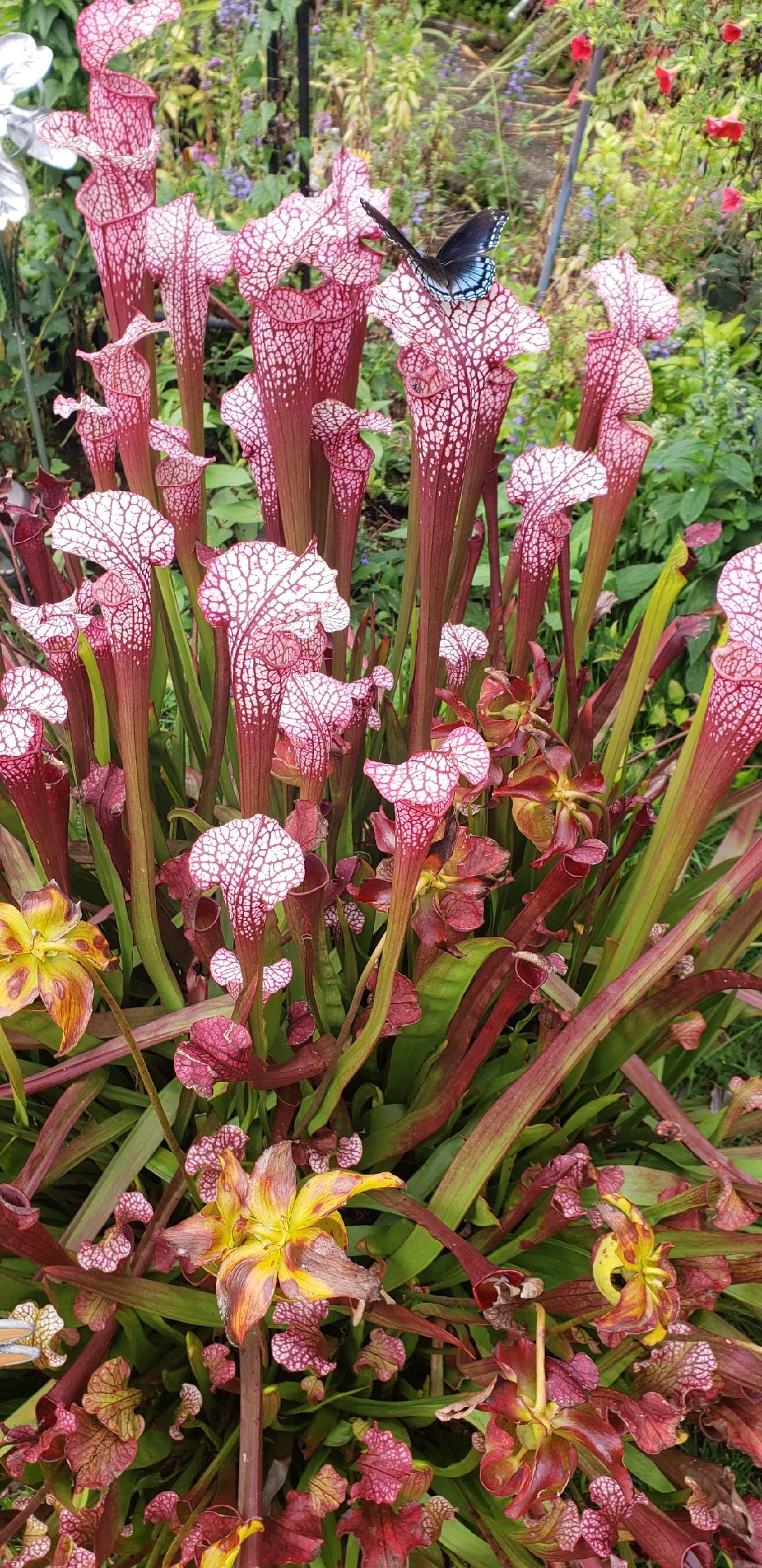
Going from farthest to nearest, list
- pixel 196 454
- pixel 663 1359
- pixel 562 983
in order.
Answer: pixel 196 454 → pixel 562 983 → pixel 663 1359

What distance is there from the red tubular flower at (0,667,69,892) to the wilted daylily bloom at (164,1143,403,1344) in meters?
0.32

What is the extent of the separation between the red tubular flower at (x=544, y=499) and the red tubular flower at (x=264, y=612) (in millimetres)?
280

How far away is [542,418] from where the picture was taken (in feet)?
8.48

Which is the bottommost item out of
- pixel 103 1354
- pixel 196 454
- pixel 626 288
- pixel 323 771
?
pixel 103 1354

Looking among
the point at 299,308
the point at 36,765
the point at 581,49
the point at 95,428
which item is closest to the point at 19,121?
the point at 95,428

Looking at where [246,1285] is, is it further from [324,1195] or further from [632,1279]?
[632,1279]

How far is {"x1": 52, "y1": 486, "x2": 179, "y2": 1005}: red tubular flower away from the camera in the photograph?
73 centimetres

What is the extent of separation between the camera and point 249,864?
69 cm

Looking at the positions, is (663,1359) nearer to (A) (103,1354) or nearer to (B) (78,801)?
(A) (103,1354)

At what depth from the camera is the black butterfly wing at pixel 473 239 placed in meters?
0.72

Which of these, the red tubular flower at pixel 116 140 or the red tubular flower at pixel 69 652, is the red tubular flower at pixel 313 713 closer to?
the red tubular flower at pixel 69 652

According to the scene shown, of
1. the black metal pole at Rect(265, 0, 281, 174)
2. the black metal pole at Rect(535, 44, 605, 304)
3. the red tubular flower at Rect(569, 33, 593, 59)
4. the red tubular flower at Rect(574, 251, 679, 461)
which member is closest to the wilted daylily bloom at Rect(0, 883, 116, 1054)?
the red tubular flower at Rect(574, 251, 679, 461)

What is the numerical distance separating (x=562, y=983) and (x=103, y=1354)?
1.62 feet

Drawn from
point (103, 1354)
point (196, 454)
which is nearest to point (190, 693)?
point (196, 454)
